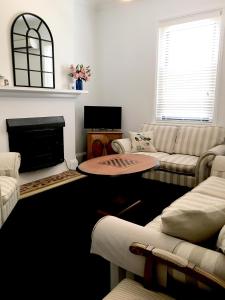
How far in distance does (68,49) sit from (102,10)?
1.34m

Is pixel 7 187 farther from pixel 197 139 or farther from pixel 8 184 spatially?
pixel 197 139

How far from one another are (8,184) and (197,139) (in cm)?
269

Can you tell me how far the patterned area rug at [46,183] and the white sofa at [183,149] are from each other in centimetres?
90

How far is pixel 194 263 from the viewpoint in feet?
3.31

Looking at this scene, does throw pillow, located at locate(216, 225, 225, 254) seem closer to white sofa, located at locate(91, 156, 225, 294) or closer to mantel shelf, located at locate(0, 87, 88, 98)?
white sofa, located at locate(91, 156, 225, 294)

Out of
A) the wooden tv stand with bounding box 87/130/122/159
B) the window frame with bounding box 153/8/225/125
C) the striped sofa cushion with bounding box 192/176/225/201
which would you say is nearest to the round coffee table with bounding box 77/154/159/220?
the striped sofa cushion with bounding box 192/176/225/201

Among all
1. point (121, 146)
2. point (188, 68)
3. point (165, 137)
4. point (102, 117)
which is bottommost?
point (121, 146)

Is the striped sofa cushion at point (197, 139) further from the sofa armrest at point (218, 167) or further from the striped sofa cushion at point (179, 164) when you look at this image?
the sofa armrest at point (218, 167)

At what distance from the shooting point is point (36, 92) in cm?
358

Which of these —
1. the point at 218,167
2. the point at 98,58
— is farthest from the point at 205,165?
the point at 98,58

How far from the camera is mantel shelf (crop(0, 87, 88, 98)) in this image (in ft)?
10.6

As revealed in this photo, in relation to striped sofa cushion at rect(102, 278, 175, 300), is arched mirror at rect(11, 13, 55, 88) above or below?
above

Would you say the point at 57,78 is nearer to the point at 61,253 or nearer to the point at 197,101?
the point at 197,101

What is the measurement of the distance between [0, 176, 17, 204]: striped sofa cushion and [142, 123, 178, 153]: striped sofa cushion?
232 cm
